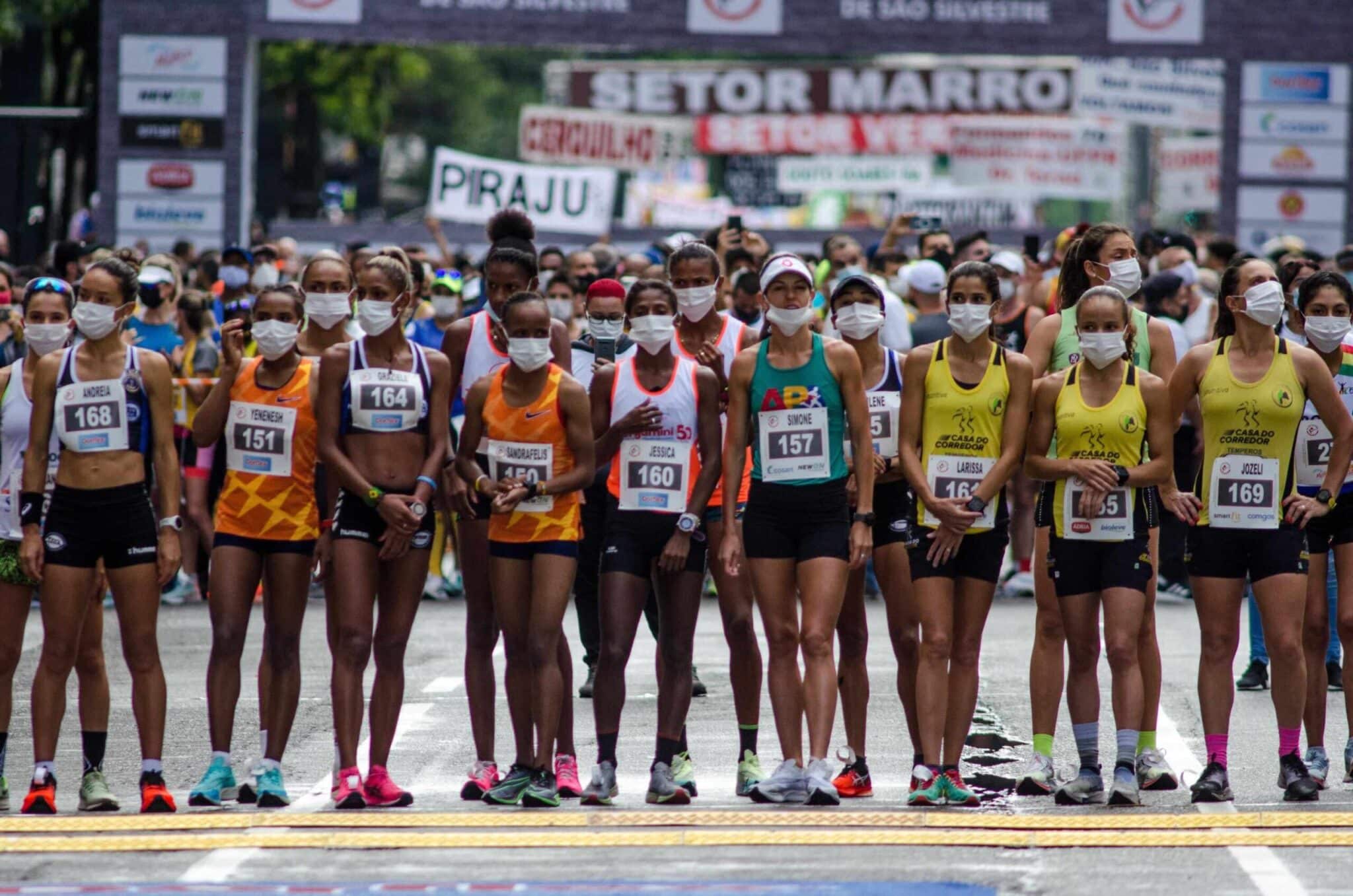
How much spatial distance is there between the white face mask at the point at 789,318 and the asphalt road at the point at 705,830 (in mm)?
1881

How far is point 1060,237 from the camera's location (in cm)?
1573

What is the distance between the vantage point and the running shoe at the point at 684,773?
9.58m

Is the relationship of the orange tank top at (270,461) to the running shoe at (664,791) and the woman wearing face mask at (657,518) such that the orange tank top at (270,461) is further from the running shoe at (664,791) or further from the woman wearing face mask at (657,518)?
the running shoe at (664,791)

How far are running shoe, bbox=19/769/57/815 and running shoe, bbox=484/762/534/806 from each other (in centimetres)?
167

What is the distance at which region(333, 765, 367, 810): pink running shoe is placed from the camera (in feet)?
30.2

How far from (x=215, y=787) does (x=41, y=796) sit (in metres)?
0.66

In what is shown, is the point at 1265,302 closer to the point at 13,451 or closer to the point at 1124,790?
the point at 1124,790

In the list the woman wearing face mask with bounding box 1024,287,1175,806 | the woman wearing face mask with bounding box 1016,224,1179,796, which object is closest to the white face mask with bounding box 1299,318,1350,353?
the woman wearing face mask with bounding box 1016,224,1179,796

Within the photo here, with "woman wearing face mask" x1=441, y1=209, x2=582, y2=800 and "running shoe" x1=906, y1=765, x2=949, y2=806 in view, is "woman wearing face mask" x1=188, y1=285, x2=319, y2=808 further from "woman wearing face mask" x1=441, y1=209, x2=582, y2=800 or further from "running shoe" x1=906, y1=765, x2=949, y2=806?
"running shoe" x1=906, y1=765, x2=949, y2=806

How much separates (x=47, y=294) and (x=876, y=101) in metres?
23.8

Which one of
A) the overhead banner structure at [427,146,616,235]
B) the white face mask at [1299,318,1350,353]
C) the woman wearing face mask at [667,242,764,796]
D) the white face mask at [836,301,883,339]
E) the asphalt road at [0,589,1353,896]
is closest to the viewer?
the asphalt road at [0,589,1353,896]

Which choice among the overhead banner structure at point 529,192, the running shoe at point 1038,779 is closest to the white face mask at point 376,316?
the running shoe at point 1038,779

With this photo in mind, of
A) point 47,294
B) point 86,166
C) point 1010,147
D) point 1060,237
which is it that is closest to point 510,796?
point 47,294

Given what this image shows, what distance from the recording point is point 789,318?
31.2 feet
